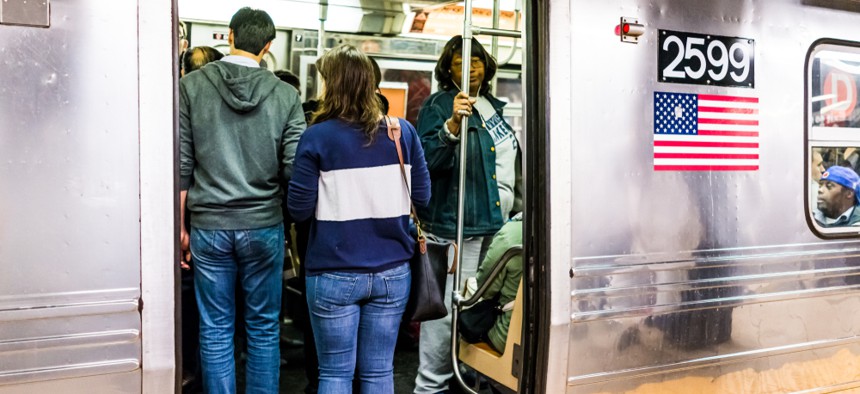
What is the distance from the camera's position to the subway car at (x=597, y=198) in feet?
8.46

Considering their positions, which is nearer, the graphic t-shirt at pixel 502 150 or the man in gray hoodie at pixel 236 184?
the man in gray hoodie at pixel 236 184

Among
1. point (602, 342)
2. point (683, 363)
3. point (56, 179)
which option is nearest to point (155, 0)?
point (56, 179)

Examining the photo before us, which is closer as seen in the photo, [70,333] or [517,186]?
[70,333]

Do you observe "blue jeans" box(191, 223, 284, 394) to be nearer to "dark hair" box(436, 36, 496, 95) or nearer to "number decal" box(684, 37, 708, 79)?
"dark hair" box(436, 36, 496, 95)

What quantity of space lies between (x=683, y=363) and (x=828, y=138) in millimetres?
1341

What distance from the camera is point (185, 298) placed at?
13.5ft

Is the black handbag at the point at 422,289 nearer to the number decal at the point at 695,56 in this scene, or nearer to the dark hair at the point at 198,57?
Answer: the number decal at the point at 695,56

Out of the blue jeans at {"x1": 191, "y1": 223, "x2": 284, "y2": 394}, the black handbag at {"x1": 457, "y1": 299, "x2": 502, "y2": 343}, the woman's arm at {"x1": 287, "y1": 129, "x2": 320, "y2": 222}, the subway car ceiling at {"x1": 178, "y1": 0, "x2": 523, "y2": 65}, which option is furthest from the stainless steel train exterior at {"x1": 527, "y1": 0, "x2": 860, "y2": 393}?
the subway car ceiling at {"x1": 178, "y1": 0, "x2": 523, "y2": 65}

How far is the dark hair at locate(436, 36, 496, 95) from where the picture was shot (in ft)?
14.3

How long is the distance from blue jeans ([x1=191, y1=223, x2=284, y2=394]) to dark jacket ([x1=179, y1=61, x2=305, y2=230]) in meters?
0.08

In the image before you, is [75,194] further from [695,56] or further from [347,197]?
[695,56]

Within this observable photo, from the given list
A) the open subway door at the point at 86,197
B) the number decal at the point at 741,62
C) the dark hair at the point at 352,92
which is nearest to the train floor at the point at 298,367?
the open subway door at the point at 86,197

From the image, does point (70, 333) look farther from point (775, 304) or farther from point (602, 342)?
point (775, 304)

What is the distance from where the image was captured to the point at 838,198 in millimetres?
4156
